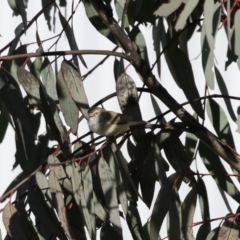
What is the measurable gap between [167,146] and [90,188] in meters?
0.19

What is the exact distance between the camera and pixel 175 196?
1.14 metres

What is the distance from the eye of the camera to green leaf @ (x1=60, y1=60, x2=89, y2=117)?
3.71 ft

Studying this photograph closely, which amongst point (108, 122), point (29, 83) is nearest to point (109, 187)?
point (108, 122)

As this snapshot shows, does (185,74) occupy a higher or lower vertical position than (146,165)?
higher

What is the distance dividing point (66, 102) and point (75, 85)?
6 cm

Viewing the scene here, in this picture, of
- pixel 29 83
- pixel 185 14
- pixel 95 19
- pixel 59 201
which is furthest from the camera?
pixel 95 19

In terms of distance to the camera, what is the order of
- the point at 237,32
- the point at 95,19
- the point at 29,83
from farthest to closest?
the point at 95,19
the point at 29,83
the point at 237,32

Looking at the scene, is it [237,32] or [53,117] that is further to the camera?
[53,117]

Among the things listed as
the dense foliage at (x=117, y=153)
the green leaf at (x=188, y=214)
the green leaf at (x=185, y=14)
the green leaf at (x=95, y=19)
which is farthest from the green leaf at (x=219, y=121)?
the green leaf at (x=185, y=14)

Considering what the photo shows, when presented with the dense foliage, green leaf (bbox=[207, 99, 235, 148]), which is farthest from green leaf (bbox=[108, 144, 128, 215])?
green leaf (bbox=[207, 99, 235, 148])

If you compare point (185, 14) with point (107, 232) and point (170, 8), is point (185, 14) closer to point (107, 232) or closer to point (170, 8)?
point (170, 8)

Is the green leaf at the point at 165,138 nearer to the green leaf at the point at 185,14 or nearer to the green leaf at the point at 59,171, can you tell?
the green leaf at the point at 59,171

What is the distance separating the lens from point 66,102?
47.2 inches

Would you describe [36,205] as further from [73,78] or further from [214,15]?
[214,15]
